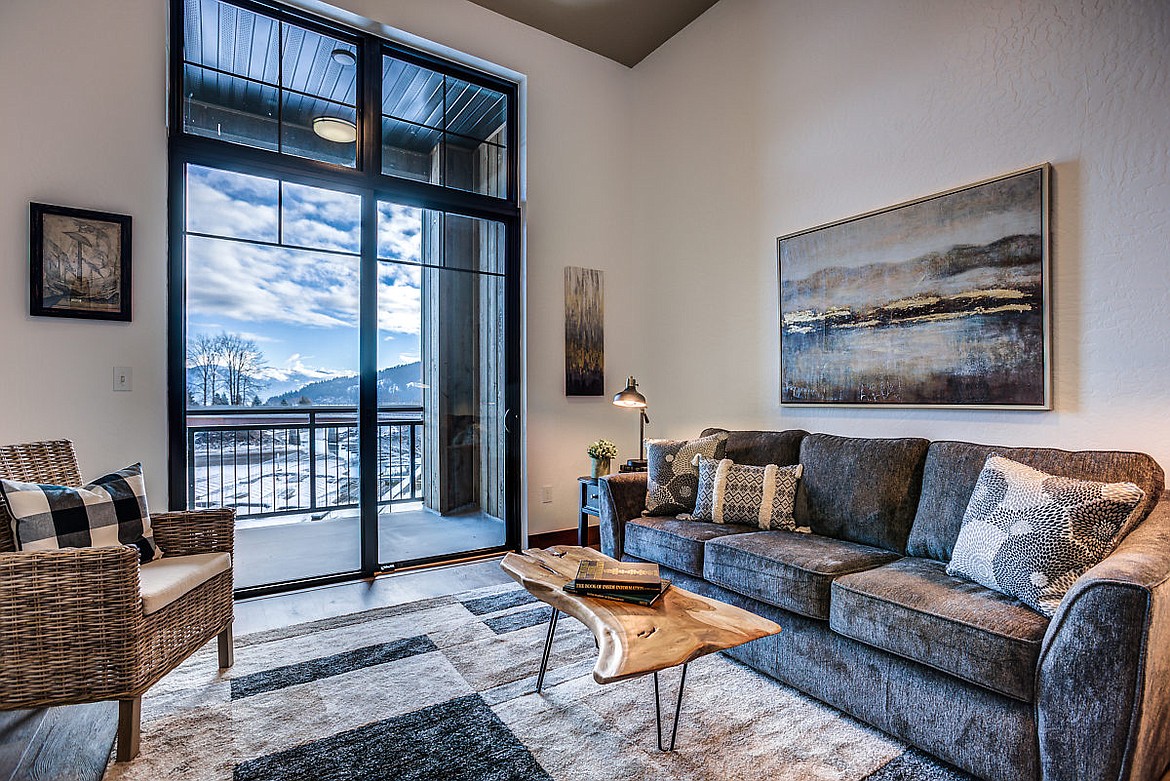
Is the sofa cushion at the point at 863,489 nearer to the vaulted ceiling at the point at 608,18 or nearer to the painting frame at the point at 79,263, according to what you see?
the vaulted ceiling at the point at 608,18

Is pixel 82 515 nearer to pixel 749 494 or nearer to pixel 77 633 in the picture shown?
pixel 77 633

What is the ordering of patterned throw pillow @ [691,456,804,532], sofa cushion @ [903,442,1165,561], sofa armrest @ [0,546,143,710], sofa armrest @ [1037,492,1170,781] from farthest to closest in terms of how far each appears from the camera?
patterned throw pillow @ [691,456,804,532], sofa cushion @ [903,442,1165,561], sofa armrest @ [0,546,143,710], sofa armrest @ [1037,492,1170,781]

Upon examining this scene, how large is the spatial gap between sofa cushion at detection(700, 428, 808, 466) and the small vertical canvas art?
4.57 feet

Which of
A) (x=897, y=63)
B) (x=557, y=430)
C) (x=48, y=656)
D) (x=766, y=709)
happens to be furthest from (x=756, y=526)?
(x=48, y=656)

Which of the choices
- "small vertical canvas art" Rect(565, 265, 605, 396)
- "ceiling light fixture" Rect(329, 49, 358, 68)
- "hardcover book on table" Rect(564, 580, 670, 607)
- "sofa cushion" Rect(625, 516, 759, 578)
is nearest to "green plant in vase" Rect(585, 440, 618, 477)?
"small vertical canvas art" Rect(565, 265, 605, 396)

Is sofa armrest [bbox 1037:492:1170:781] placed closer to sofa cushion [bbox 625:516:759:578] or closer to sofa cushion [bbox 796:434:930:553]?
sofa cushion [bbox 796:434:930:553]

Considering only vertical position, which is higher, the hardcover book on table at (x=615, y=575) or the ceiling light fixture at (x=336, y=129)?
the ceiling light fixture at (x=336, y=129)

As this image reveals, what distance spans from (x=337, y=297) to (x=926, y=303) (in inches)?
121

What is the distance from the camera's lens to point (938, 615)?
1.71 meters

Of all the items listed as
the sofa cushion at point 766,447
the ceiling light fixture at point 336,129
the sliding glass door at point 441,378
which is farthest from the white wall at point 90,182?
the sofa cushion at point 766,447

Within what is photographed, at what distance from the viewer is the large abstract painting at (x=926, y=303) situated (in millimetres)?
2391

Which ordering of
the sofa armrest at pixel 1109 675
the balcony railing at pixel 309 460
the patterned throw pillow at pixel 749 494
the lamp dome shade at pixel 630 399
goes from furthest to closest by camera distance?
the lamp dome shade at pixel 630 399, the balcony railing at pixel 309 460, the patterned throw pillow at pixel 749 494, the sofa armrest at pixel 1109 675

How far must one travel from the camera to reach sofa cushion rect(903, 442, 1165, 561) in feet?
6.36

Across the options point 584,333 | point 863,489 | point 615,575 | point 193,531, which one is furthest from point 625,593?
point 584,333
